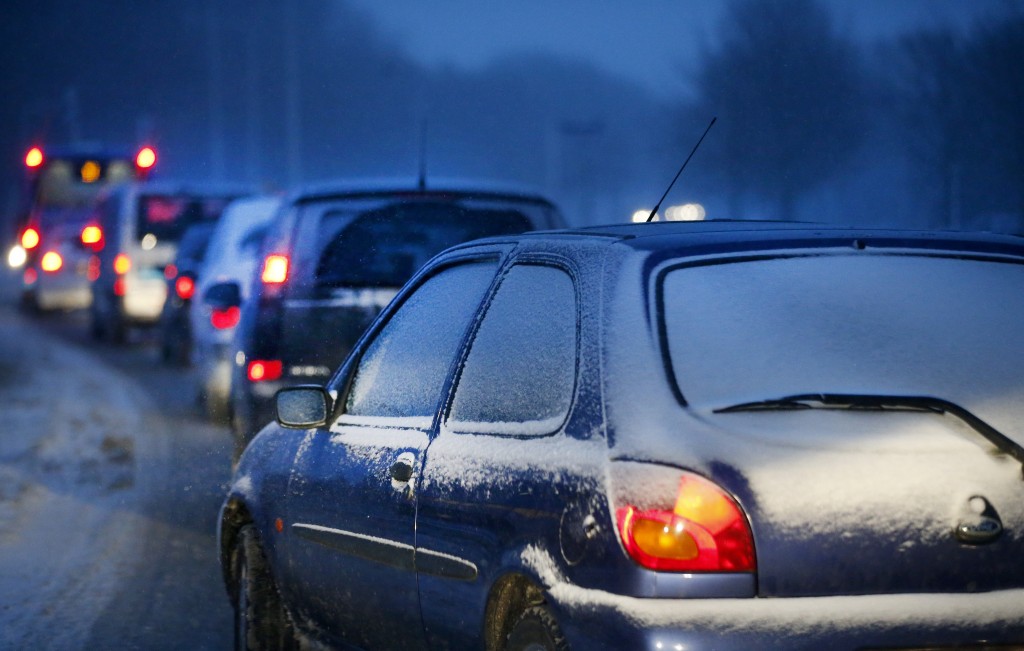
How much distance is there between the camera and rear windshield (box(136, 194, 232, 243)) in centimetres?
2373

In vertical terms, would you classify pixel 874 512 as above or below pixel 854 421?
below

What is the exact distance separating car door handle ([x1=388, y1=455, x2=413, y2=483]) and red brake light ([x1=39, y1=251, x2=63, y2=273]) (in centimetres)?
2627

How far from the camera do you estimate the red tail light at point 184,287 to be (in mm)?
19844

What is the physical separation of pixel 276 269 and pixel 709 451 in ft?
21.9

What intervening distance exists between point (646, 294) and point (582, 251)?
0.35m

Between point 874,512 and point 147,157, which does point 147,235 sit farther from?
point 874,512

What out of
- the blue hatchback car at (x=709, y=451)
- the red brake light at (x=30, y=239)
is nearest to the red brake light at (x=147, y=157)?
the red brake light at (x=30, y=239)

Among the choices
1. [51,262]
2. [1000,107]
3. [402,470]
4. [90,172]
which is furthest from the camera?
[1000,107]

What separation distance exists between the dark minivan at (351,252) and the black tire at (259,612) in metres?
3.77

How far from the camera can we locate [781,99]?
185ft

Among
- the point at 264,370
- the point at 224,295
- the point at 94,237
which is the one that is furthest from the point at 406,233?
the point at 94,237

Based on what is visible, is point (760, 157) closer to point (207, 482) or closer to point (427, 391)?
point (207, 482)

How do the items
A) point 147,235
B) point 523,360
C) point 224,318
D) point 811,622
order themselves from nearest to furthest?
point 811,622 → point 523,360 → point 224,318 → point 147,235

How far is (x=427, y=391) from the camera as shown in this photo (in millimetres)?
5082
